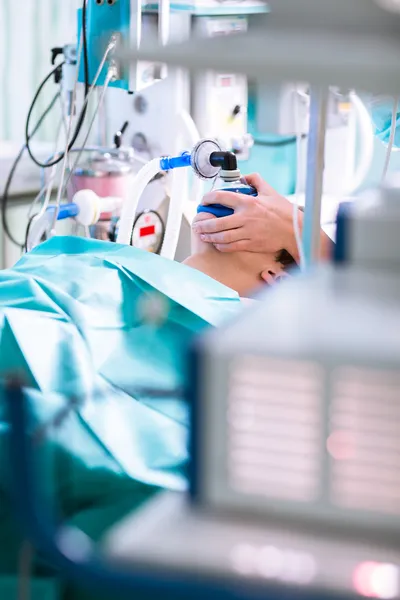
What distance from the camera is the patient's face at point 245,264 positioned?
1858 mm

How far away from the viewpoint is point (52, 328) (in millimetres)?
1300

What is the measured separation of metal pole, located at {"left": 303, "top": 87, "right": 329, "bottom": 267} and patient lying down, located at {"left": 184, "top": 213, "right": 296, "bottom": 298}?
2.55ft

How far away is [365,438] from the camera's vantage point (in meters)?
0.55

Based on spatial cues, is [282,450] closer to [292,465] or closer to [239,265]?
[292,465]

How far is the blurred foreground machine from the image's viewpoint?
548 millimetres

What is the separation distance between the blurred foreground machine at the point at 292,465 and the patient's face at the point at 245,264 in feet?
4.08

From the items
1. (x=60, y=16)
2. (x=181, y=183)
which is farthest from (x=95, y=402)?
(x=60, y=16)

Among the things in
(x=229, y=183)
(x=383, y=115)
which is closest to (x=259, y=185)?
(x=229, y=183)

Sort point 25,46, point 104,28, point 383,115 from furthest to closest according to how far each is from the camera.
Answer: point 25,46
point 104,28
point 383,115

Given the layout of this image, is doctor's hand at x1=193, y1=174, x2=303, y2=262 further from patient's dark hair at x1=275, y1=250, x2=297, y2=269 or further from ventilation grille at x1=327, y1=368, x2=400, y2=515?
ventilation grille at x1=327, y1=368, x2=400, y2=515

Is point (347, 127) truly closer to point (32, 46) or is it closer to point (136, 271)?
point (32, 46)

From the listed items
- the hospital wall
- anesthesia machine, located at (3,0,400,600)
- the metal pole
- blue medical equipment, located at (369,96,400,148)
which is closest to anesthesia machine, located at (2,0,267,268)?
the hospital wall

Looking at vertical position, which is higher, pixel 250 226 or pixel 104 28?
pixel 104 28

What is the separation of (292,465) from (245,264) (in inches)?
51.9
